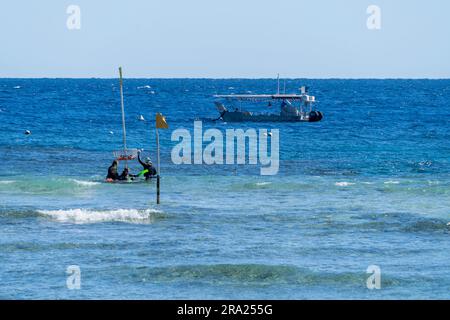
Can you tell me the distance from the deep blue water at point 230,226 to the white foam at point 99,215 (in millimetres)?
53

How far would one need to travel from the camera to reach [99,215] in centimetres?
3519

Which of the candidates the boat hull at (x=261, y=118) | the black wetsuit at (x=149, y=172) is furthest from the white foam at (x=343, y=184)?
the boat hull at (x=261, y=118)

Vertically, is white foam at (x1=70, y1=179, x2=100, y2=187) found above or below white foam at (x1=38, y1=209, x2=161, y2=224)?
below

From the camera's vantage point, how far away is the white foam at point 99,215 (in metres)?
34.5

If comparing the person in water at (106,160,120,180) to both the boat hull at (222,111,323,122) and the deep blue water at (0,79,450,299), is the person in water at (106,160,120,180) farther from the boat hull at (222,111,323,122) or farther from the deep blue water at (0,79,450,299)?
the boat hull at (222,111,323,122)

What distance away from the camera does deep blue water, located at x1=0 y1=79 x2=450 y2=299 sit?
25047 mm

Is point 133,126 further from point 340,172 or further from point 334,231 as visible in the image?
point 334,231

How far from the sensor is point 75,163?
5503cm

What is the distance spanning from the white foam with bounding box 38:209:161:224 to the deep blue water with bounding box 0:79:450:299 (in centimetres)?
5

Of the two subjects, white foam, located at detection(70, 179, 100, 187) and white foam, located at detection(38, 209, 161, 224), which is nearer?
white foam, located at detection(38, 209, 161, 224)

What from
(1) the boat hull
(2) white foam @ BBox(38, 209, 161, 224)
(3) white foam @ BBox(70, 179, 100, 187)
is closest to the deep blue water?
(2) white foam @ BBox(38, 209, 161, 224)

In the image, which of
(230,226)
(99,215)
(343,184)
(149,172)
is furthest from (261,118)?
(230,226)

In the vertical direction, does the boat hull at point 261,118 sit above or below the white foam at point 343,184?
below

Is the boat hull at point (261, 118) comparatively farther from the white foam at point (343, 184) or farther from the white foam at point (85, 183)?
the white foam at point (85, 183)
